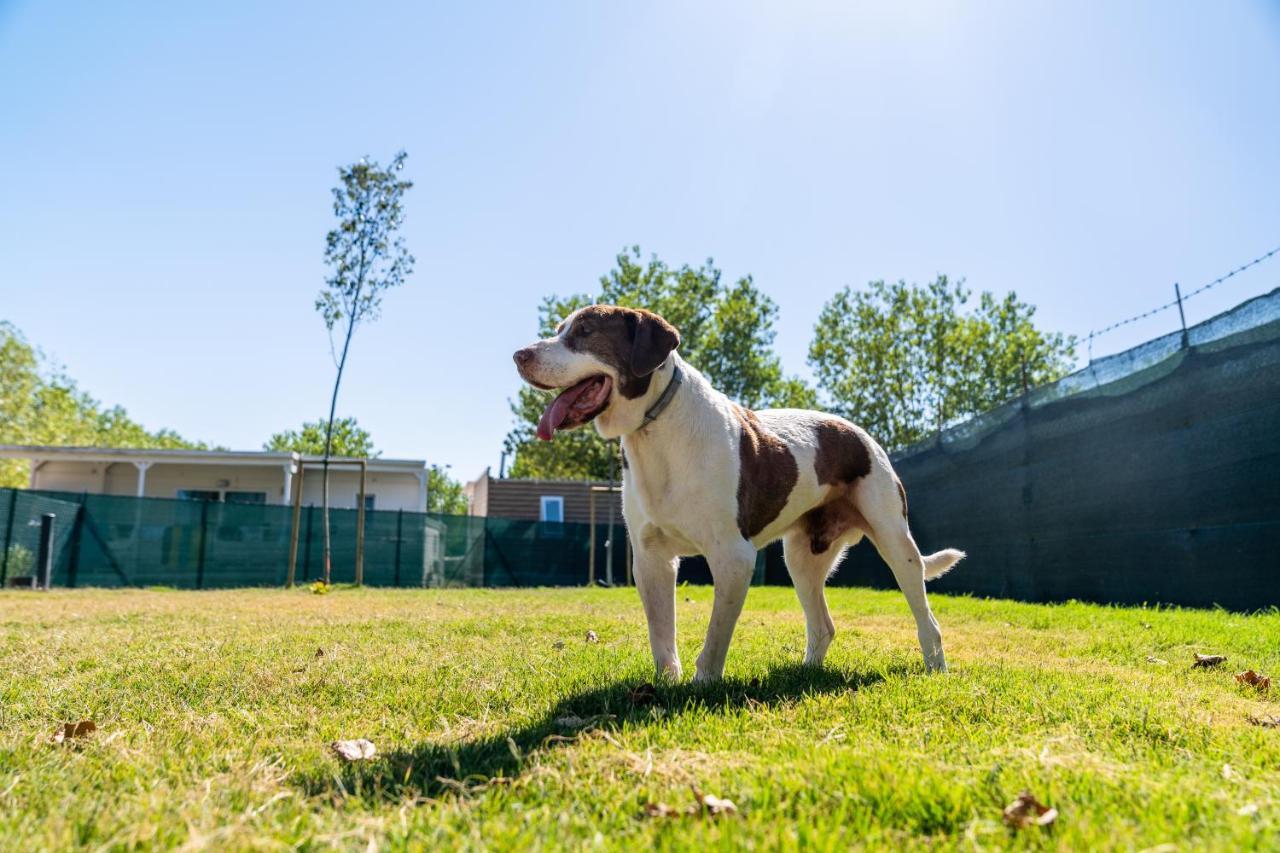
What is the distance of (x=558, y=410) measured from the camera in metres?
3.24

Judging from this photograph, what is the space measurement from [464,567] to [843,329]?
22.7m

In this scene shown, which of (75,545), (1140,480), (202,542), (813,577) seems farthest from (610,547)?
Result: (813,577)

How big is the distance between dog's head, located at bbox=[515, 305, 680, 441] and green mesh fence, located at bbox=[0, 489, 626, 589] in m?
14.5

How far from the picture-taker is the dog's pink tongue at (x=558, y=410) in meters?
3.22

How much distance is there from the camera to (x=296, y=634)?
17.3 ft

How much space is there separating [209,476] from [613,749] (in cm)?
2600

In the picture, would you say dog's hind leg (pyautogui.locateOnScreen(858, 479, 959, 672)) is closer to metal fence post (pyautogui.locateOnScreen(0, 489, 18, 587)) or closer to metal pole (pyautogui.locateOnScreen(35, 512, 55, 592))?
metal pole (pyautogui.locateOnScreen(35, 512, 55, 592))

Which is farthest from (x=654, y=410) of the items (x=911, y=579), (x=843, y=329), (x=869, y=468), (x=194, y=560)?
(x=843, y=329)

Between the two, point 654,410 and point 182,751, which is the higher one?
point 654,410

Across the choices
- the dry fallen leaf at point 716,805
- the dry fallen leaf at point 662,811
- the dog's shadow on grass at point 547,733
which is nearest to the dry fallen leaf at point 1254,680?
the dog's shadow on grass at point 547,733

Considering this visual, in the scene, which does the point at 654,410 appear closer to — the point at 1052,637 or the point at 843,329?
the point at 1052,637

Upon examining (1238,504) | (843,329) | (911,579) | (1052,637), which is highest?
(843,329)

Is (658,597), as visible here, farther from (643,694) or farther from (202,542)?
(202,542)

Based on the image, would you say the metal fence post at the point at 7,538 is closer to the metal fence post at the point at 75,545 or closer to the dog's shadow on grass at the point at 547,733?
the metal fence post at the point at 75,545
